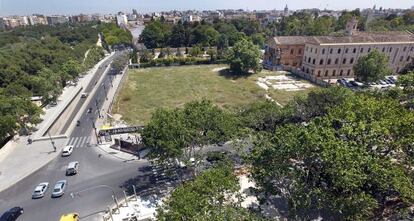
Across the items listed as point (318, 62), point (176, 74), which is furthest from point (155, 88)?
point (318, 62)

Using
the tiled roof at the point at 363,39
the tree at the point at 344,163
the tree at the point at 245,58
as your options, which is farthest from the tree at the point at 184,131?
the tiled roof at the point at 363,39

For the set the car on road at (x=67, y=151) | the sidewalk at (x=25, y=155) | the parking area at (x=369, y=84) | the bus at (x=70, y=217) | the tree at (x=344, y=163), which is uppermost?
the tree at (x=344, y=163)

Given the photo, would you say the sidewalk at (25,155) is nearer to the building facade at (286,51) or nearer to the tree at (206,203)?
the tree at (206,203)

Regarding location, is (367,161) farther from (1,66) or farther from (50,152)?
(1,66)

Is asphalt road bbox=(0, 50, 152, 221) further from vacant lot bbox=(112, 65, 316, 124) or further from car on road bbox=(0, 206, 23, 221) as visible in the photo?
vacant lot bbox=(112, 65, 316, 124)

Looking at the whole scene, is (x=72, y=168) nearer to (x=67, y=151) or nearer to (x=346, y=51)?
(x=67, y=151)

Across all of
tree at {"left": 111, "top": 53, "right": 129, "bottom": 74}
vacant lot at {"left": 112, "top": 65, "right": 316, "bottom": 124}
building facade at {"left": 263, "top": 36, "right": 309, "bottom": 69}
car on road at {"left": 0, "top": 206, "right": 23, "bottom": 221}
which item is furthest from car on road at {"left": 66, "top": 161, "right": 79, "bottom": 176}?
building facade at {"left": 263, "top": 36, "right": 309, "bottom": 69}

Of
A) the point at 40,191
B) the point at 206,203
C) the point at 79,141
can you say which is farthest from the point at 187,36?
the point at 206,203
